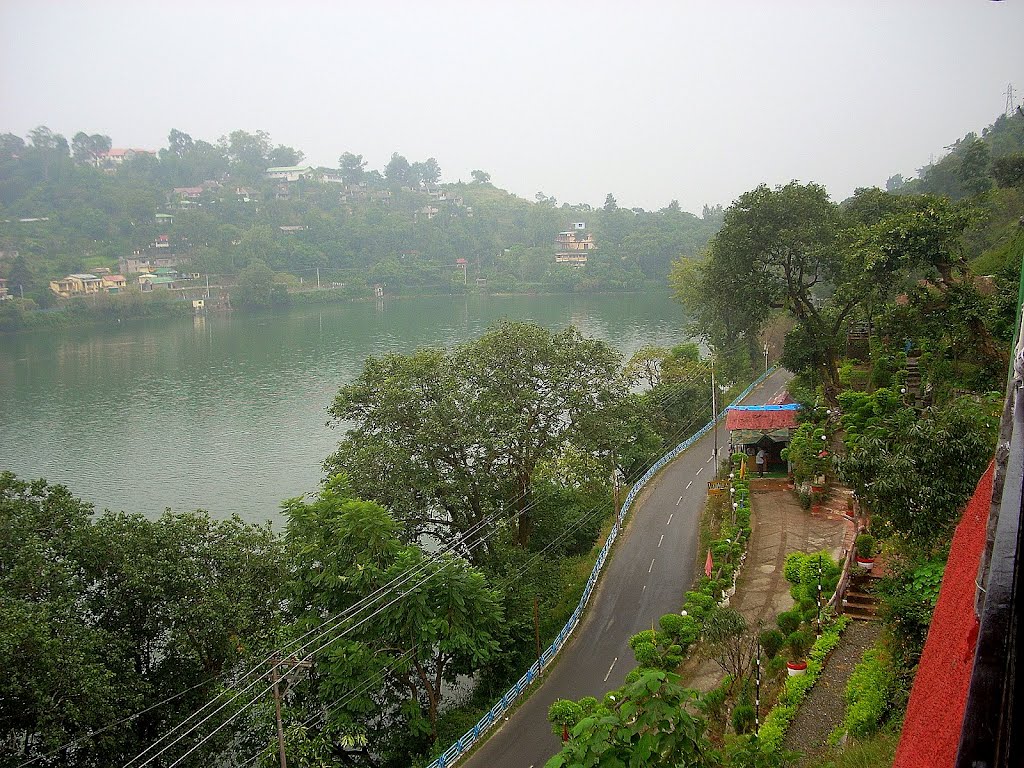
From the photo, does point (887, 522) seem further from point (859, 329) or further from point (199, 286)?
point (199, 286)

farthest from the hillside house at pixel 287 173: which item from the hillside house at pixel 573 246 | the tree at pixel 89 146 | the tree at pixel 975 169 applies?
the tree at pixel 975 169

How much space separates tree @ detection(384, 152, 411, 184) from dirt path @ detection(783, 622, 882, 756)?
4414 inches

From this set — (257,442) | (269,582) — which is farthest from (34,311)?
(269,582)

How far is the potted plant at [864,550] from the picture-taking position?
10.1 m

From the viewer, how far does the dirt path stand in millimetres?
7172

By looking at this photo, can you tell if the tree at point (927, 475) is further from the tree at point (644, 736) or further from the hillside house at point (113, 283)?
the hillside house at point (113, 283)

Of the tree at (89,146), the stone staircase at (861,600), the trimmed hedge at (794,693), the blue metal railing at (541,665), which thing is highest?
the tree at (89,146)

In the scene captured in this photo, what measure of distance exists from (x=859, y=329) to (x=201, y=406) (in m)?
24.8

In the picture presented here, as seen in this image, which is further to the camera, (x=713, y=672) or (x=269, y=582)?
(x=269, y=582)

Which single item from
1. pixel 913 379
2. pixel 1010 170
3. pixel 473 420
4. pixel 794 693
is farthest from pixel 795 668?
pixel 1010 170

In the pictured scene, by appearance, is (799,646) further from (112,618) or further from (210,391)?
(210,391)

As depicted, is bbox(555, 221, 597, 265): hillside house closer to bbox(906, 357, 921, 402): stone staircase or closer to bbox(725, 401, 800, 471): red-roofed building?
bbox(906, 357, 921, 402): stone staircase

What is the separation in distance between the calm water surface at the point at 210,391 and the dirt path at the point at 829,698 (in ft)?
51.8

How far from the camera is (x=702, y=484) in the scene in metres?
19.1
